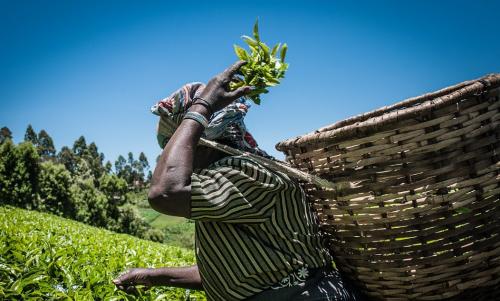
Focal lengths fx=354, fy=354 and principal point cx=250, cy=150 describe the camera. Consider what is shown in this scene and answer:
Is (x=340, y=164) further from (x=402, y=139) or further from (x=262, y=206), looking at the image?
(x=262, y=206)

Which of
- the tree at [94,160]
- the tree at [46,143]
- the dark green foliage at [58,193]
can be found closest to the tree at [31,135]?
the tree at [46,143]

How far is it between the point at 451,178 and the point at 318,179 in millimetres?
468

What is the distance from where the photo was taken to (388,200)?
1317 mm

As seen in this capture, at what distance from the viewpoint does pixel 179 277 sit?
226 cm

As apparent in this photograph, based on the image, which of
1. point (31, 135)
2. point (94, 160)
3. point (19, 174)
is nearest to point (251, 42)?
point (19, 174)

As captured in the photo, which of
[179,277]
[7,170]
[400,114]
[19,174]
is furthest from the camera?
[19,174]

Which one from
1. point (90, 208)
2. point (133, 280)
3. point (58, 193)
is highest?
point (58, 193)

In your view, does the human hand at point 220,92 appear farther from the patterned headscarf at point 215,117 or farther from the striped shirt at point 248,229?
the striped shirt at point 248,229

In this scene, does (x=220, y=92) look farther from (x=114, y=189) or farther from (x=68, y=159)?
(x=68, y=159)

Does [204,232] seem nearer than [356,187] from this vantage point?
No

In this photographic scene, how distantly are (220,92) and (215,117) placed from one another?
161mm

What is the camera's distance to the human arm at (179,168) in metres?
1.42

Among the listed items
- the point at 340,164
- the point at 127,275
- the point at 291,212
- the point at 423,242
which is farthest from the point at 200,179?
the point at 127,275

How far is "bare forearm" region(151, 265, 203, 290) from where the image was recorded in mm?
2244
